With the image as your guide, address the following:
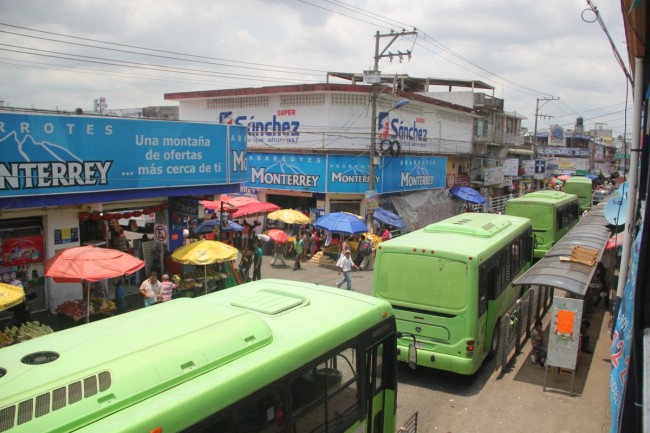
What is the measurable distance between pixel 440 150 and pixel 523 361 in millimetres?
24571

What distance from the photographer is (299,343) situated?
4.85m

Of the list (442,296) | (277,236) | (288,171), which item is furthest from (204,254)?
(288,171)

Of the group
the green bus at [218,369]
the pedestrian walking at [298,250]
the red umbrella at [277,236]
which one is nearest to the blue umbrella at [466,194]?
the pedestrian walking at [298,250]

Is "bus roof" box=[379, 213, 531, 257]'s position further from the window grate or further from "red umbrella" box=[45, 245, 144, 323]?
the window grate

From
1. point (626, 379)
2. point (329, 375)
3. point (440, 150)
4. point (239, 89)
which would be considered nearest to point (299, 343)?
point (329, 375)

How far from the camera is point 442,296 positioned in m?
9.05

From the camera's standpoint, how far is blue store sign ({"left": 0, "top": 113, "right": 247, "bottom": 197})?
10.7 meters

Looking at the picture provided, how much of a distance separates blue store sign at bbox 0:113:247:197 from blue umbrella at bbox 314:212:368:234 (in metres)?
4.30

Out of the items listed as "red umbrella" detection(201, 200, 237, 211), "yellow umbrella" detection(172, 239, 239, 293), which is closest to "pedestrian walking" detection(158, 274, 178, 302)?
"yellow umbrella" detection(172, 239, 239, 293)

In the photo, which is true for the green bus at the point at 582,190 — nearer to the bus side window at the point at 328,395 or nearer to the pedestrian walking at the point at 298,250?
the pedestrian walking at the point at 298,250

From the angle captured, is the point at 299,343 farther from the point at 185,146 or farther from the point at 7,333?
the point at 185,146

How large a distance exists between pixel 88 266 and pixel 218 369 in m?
6.95

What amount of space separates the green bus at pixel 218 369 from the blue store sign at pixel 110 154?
7110mm

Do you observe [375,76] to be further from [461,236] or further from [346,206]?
[461,236]
